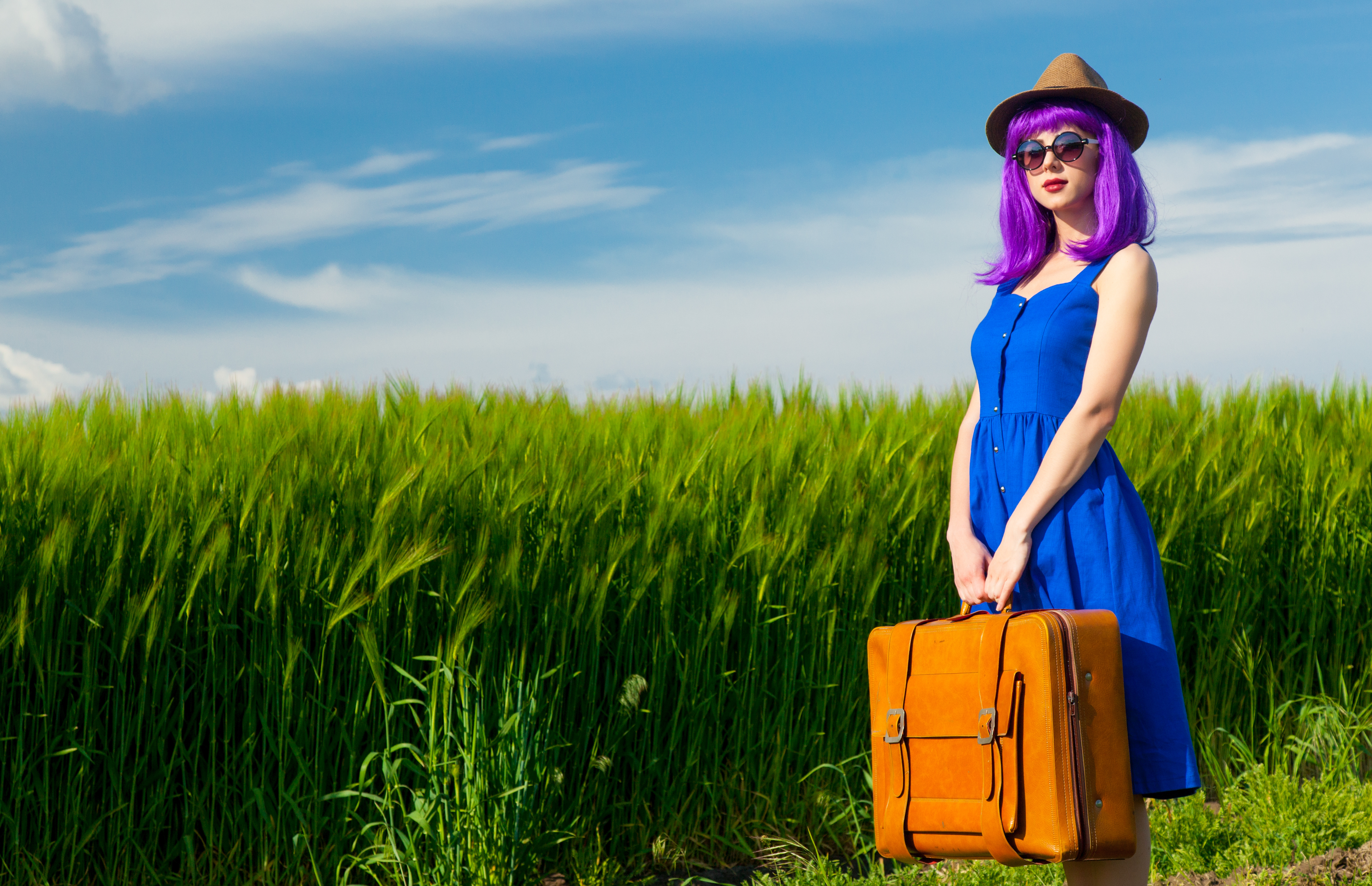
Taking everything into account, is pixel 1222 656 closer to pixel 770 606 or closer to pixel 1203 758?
pixel 1203 758

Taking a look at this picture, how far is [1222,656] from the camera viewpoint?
3533 millimetres

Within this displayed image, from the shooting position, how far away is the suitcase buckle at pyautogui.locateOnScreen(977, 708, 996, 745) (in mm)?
1735

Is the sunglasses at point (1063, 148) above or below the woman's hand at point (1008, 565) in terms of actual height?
above

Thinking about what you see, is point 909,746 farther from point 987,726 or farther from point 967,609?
point 967,609

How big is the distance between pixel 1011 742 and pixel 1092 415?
578 mm

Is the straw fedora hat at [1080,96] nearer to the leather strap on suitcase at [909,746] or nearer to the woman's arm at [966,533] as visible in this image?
the woman's arm at [966,533]

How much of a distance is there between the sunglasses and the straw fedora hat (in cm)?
10

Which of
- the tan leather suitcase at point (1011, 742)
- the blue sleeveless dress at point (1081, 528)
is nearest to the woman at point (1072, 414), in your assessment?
the blue sleeveless dress at point (1081, 528)

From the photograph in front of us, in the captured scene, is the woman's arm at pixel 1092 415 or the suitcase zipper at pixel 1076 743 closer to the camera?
the suitcase zipper at pixel 1076 743

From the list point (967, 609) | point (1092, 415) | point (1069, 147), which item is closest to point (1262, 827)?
point (967, 609)

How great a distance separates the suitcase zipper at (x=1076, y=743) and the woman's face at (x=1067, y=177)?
0.85 meters

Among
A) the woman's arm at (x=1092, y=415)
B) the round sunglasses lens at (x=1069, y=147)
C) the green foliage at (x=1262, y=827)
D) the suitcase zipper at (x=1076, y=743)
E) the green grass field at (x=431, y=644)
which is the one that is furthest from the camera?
the green foliage at (x=1262, y=827)

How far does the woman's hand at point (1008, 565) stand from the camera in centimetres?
185

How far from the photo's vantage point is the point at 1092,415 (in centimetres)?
183
